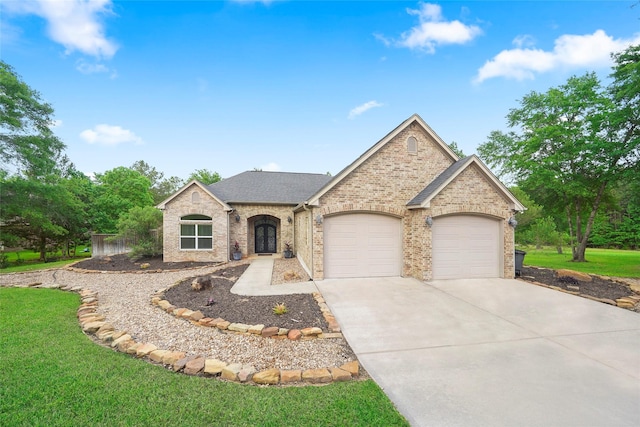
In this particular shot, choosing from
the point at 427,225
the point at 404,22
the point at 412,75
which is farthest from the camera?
the point at 412,75

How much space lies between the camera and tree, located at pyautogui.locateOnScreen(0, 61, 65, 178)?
15117mm

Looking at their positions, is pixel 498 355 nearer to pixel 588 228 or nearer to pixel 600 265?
pixel 600 265

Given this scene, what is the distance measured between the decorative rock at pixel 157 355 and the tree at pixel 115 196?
77.7ft

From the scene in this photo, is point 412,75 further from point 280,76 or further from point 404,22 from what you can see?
point 280,76

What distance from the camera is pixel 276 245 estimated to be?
58.0 feet

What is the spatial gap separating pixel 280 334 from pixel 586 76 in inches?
955

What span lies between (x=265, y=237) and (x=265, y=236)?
7cm

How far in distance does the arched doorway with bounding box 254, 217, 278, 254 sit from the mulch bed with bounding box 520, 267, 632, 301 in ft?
44.5

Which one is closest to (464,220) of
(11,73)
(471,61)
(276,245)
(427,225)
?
(427,225)

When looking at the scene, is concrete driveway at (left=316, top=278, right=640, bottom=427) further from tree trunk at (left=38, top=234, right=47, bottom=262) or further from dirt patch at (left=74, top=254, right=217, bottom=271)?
tree trunk at (left=38, top=234, right=47, bottom=262)

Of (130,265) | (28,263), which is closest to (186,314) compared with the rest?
(130,265)

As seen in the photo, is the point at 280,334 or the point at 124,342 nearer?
the point at 124,342

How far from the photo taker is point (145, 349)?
4191 mm

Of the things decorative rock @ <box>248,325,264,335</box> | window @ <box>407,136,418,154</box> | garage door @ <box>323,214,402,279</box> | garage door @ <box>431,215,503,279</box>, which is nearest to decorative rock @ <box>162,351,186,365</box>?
decorative rock @ <box>248,325,264,335</box>
